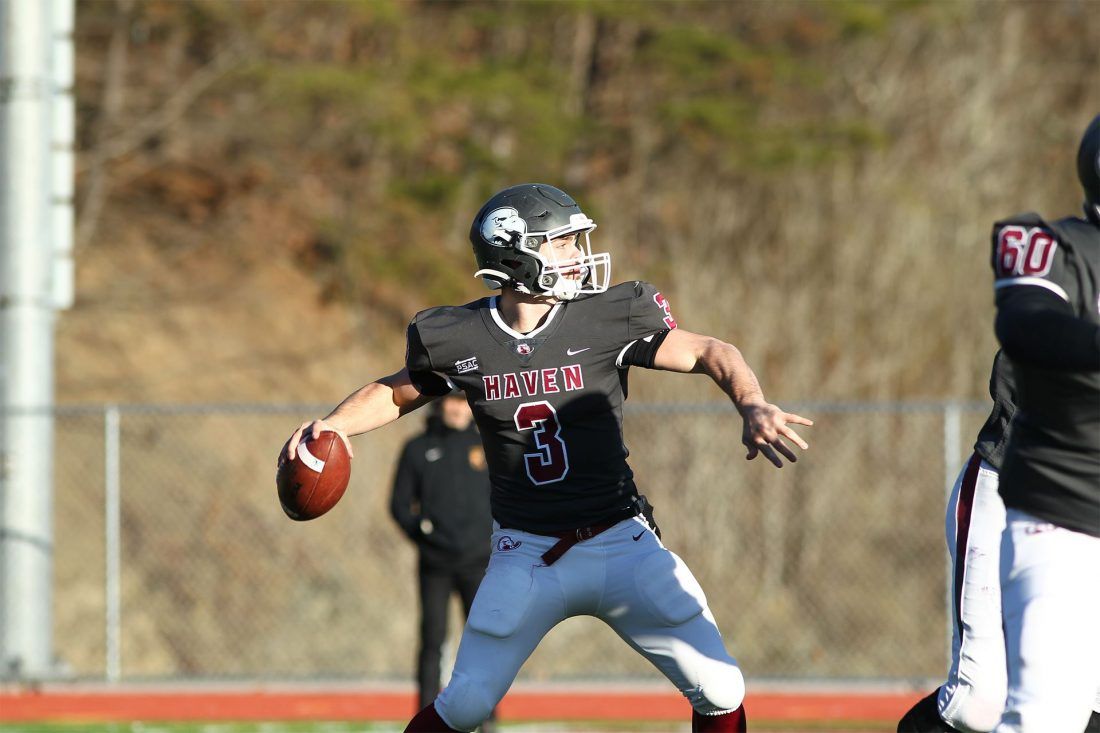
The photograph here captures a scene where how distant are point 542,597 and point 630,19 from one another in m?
14.5

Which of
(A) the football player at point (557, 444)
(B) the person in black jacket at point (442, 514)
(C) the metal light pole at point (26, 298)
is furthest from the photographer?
(C) the metal light pole at point (26, 298)

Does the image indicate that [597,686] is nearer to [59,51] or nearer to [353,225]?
[59,51]

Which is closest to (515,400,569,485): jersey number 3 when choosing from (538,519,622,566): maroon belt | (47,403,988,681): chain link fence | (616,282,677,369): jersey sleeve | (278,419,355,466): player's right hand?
(538,519,622,566): maroon belt

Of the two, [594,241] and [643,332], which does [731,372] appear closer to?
[643,332]

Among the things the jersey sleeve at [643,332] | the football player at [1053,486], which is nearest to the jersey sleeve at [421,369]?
the jersey sleeve at [643,332]

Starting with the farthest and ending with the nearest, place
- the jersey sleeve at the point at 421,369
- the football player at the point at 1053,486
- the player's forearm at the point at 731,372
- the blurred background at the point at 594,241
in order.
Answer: the blurred background at the point at 594,241, the jersey sleeve at the point at 421,369, the player's forearm at the point at 731,372, the football player at the point at 1053,486

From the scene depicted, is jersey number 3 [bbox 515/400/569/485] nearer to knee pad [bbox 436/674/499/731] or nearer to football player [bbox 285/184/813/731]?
football player [bbox 285/184/813/731]

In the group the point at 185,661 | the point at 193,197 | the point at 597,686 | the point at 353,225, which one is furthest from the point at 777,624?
the point at 193,197

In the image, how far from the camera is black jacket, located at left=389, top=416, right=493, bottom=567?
779cm

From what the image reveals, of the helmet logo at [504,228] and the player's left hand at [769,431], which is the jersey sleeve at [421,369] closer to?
the helmet logo at [504,228]

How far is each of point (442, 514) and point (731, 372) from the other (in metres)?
3.57

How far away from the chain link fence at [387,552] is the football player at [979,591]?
7450 millimetres

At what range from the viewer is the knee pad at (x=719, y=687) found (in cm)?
454

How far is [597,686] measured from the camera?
1015cm
